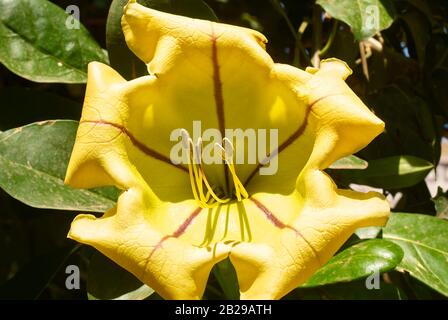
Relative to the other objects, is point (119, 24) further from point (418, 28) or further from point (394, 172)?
point (418, 28)

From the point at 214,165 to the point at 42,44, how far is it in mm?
437

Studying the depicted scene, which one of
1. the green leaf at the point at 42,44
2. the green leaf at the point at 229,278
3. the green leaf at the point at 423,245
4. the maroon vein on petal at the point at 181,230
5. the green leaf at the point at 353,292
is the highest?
the green leaf at the point at 42,44

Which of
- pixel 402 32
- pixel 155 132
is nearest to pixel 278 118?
pixel 155 132

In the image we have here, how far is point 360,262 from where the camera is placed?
107 centimetres

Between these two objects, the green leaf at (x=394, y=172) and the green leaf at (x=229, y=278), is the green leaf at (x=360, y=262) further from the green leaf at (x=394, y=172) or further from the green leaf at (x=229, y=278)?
the green leaf at (x=394, y=172)

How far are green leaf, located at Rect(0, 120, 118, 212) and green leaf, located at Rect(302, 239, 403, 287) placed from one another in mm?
400

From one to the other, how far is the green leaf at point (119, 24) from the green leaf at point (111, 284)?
13.5 inches

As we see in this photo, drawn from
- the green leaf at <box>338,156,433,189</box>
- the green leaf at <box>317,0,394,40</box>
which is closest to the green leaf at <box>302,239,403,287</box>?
→ the green leaf at <box>338,156,433,189</box>

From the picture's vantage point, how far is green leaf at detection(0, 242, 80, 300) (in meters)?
1.35

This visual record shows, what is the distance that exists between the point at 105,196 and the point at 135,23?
13.8 inches

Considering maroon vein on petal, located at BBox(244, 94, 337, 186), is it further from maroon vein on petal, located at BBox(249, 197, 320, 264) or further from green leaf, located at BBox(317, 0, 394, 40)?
green leaf, located at BBox(317, 0, 394, 40)

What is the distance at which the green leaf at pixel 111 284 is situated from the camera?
3.72ft

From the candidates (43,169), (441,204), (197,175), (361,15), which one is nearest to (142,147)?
(197,175)

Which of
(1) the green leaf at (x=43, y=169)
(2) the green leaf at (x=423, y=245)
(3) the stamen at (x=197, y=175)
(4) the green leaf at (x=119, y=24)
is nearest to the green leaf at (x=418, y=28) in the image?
(2) the green leaf at (x=423, y=245)
